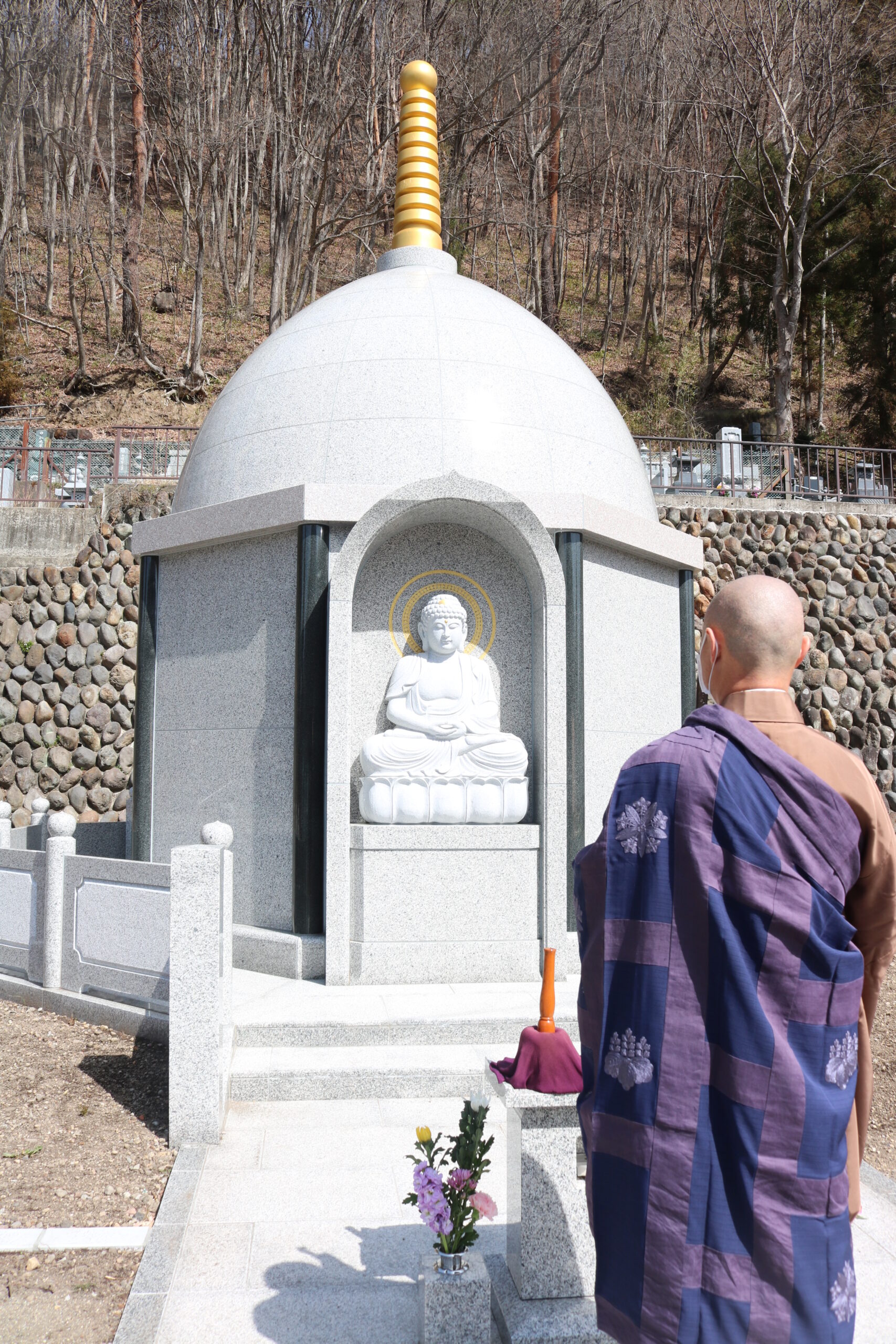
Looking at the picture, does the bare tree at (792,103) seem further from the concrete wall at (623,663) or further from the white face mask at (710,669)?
the white face mask at (710,669)

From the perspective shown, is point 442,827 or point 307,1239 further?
point 442,827

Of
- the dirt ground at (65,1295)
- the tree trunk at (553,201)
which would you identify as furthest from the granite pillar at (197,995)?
the tree trunk at (553,201)

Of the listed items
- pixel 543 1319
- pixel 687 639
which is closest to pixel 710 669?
pixel 543 1319

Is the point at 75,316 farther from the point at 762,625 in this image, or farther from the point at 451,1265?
the point at 762,625

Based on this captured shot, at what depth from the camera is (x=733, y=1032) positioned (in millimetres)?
2064

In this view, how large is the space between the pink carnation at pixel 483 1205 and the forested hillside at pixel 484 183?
69.0 ft

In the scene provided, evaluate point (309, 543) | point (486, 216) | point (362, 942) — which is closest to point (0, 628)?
point (309, 543)

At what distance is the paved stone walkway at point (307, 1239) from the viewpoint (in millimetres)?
3346

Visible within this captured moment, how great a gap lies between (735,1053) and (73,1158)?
3.84 m

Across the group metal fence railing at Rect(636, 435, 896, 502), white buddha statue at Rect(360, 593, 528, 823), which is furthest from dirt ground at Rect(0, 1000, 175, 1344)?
metal fence railing at Rect(636, 435, 896, 502)

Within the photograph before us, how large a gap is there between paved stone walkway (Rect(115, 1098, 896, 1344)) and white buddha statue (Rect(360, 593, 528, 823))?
2082 millimetres

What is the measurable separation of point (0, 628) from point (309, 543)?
401 inches

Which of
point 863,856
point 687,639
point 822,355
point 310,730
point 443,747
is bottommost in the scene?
point 863,856

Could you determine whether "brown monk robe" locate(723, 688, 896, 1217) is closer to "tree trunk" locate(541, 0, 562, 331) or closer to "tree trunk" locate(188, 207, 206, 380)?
"tree trunk" locate(188, 207, 206, 380)
